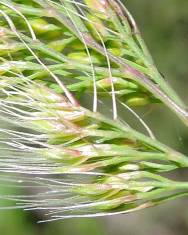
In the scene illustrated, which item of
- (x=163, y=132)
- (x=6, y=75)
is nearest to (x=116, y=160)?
(x=6, y=75)

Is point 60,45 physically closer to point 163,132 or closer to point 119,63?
point 119,63

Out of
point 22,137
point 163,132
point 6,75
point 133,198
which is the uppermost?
point 163,132

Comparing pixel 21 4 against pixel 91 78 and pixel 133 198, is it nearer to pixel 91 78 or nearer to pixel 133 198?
pixel 91 78

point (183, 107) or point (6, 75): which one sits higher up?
point (6, 75)

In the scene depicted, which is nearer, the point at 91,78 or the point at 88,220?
the point at 91,78

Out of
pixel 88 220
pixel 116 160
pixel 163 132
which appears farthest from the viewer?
pixel 163 132

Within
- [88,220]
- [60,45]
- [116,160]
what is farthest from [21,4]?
[88,220]

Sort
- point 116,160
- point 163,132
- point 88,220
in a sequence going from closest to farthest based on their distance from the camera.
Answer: point 116,160, point 88,220, point 163,132
